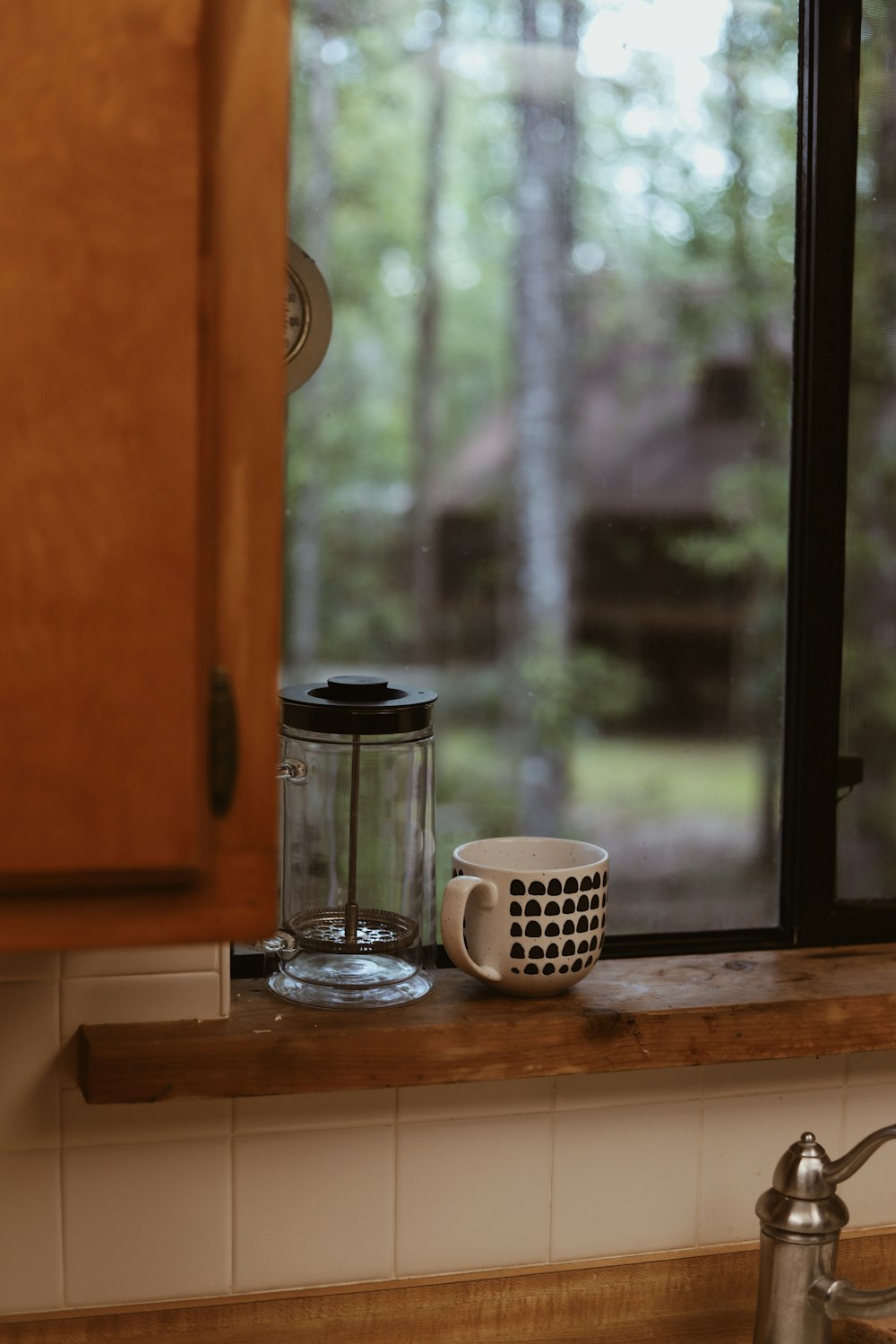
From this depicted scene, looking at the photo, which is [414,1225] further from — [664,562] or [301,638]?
[664,562]

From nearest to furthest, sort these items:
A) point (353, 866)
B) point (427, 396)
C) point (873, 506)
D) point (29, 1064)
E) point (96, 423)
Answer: point (96, 423), point (29, 1064), point (353, 866), point (427, 396), point (873, 506)

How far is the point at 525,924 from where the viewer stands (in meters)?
1.24

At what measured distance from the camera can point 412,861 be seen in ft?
4.37

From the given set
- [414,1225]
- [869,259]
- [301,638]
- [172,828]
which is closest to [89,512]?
[172,828]

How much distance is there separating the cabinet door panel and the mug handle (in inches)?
19.9

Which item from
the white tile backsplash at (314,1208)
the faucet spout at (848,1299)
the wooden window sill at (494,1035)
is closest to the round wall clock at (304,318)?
the wooden window sill at (494,1035)

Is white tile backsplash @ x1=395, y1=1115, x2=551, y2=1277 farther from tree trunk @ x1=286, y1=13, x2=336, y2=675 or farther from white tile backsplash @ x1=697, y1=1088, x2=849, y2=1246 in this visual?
tree trunk @ x1=286, y1=13, x2=336, y2=675

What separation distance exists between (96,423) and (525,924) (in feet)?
2.23

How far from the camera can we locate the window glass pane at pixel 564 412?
138cm

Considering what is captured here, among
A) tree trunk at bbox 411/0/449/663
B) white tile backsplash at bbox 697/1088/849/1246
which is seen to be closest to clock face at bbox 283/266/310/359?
Result: tree trunk at bbox 411/0/449/663

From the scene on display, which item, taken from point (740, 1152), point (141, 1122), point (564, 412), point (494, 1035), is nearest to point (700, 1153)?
point (740, 1152)

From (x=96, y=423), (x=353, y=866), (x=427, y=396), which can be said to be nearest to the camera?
(x=96, y=423)

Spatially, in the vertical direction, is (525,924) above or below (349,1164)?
above

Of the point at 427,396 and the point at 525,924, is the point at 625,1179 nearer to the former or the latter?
the point at 525,924
